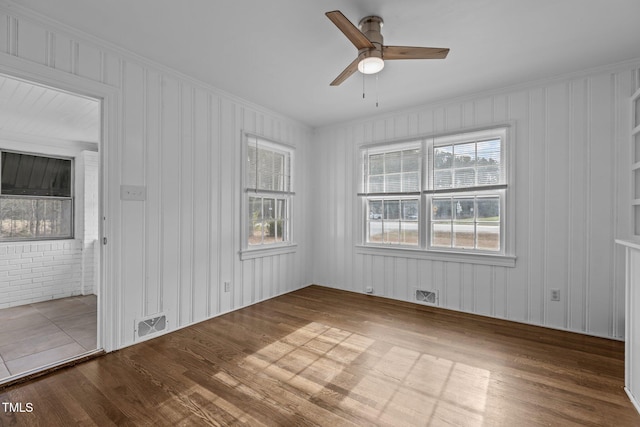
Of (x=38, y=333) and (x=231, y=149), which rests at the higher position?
(x=231, y=149)

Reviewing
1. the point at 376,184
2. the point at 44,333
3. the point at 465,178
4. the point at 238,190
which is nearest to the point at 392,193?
the point at 376,184

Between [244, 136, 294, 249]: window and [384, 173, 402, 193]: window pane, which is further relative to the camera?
[384, 173, 402, 193]: window pane

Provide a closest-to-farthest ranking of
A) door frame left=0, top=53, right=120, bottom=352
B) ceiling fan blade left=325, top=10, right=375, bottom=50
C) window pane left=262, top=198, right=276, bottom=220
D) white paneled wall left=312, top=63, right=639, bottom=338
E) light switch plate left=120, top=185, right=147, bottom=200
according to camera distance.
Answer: ceiling fan blade left=325, top=10, right=375, bottom=50, door frame left=0, top=53, right=120, bottom=352, light switch plate left=120, top=185, right=147, bottom=200, white paneled wall left=312, top=63, right=639, bottom=338, window pane left=262, top=198, right=276, bottom=220

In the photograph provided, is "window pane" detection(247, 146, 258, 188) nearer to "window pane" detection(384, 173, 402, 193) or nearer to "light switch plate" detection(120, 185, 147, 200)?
"light switch plate" detection(120, 185, 147, 200)

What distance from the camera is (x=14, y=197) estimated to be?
13.7 feet

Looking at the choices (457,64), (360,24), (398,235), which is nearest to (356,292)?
(398,235)

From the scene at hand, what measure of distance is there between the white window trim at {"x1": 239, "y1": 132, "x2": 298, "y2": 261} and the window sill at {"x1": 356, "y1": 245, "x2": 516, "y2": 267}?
1096 mm

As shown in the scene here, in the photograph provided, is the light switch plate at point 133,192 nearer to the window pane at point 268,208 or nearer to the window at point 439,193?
the window pane at point 268,208

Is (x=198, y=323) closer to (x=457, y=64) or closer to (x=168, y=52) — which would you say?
(x=168, y=52)

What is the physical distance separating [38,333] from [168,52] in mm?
3057

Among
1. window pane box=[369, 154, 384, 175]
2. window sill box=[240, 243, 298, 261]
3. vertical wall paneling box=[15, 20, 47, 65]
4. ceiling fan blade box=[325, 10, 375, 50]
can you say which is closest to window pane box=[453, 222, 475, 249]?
window pane box=[369, 154, 384, 175]

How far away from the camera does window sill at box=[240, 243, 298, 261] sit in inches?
152

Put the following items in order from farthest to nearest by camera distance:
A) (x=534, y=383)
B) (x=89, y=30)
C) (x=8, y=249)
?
(x=8, y=249) < (x=89, y=30) < (x=534, y=383)

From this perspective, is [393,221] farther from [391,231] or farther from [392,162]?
[392,162]
